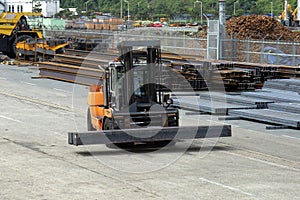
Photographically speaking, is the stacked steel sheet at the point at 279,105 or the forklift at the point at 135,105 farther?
the stacked steel sheet at the point at 279,105

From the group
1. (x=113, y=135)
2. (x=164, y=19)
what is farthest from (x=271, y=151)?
(x=164, y=19)

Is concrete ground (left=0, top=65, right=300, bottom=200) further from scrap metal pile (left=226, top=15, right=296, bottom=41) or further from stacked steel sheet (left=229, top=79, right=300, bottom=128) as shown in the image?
scrap metal pile (left=226, top=15, right=296, bottom=41)

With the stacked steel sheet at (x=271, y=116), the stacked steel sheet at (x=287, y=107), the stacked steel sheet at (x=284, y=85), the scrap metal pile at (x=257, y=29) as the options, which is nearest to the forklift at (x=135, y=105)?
the stacked steel sheet at (x=271, y=116)

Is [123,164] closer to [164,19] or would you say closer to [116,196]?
[116,196]

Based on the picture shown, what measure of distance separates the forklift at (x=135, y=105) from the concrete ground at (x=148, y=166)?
0.46 meters

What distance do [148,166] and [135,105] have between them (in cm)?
189

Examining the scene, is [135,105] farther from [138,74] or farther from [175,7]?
[175,7]

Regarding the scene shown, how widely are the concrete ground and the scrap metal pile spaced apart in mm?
22747

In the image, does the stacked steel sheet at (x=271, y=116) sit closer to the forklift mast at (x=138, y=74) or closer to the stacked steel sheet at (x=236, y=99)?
the stacked steel sheet at (x=236, y=99)

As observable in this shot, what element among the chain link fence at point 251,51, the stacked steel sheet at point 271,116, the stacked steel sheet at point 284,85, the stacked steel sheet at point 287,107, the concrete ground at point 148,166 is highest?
the chain link fence at point 251,51

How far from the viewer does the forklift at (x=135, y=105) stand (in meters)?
16.5

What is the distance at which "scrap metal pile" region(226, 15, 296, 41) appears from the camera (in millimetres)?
45156

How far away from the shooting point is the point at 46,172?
14688 mm

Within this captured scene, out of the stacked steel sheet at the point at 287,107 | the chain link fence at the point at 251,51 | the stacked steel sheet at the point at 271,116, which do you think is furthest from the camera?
the chain link fence at the point at 251,51
